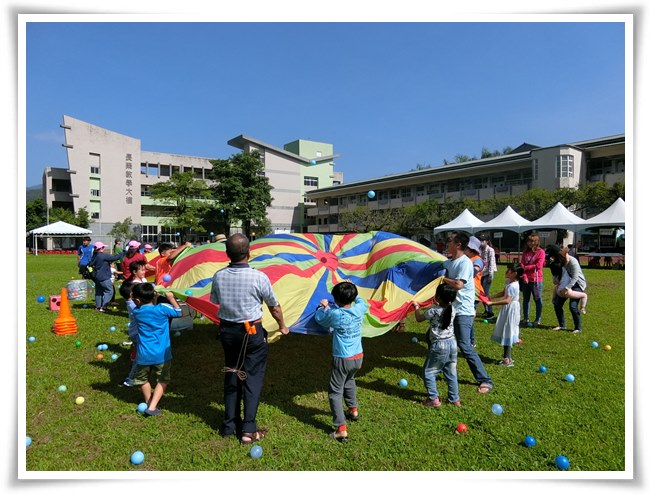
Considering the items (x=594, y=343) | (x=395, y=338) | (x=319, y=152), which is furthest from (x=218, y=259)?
(x=319, y=152)

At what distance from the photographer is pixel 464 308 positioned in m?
5.25

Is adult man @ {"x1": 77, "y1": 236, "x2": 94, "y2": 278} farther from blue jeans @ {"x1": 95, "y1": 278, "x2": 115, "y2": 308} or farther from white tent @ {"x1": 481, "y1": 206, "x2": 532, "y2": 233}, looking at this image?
white tent @ {"x1": 481, "y1": 206, "x2": 532, "y2": 233}

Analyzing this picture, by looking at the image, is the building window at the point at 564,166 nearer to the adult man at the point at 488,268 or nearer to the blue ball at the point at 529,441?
the adult man at the point at 488,268

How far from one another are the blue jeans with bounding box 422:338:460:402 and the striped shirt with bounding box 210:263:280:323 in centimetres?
201

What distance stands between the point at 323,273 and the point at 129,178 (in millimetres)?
55943

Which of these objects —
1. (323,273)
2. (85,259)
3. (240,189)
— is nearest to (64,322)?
(85,259)

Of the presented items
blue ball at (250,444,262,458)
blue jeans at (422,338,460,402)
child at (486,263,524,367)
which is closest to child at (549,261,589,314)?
child at (486,263,524,367)

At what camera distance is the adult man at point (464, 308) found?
516cm

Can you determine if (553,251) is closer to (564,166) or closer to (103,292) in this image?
(103,292)

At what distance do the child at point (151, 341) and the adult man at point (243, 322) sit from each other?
0.98 m

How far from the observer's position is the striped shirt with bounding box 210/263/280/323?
384 centimetres
